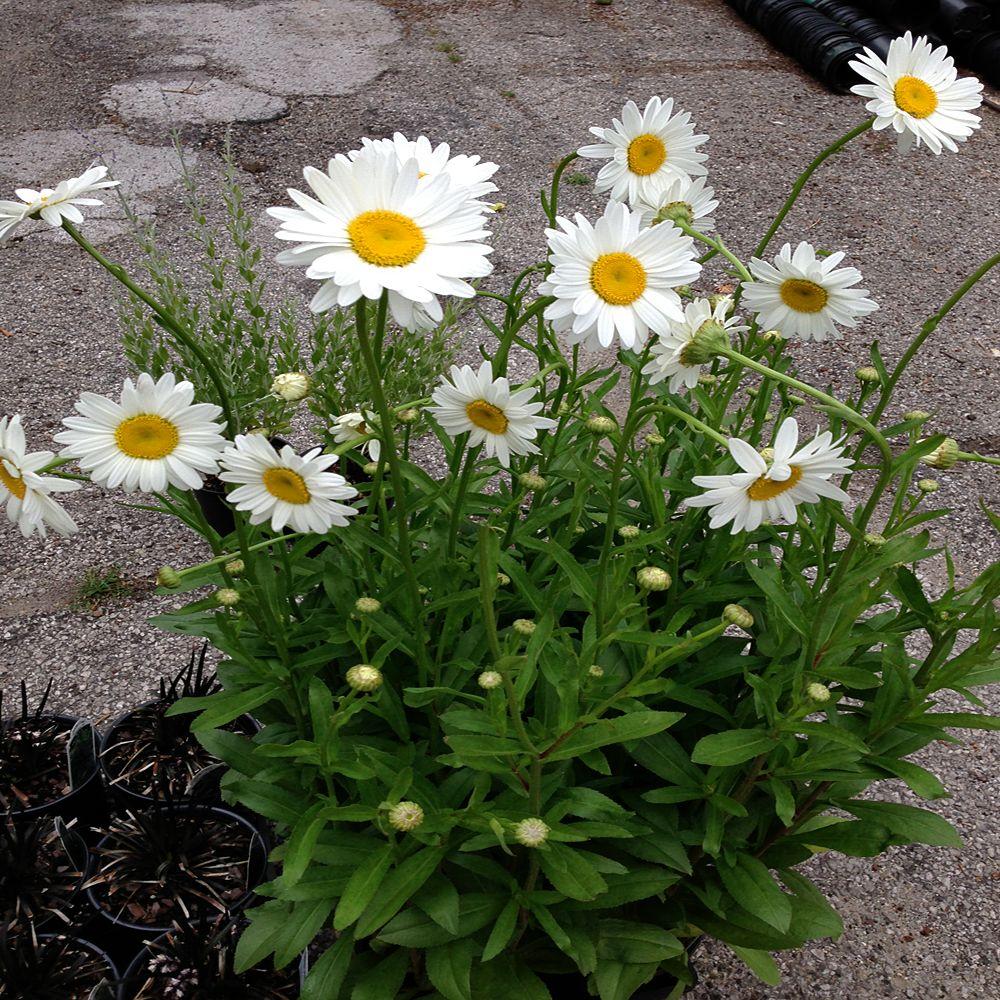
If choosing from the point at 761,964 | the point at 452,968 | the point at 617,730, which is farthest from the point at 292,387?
the point at 761,964

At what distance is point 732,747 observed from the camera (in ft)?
4.94

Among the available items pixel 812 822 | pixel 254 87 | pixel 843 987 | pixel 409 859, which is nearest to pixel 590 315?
pixel 409 859

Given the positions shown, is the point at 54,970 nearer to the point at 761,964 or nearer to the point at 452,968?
the point at 452,968

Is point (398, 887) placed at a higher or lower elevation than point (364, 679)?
lower

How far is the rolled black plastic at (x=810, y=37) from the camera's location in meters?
5.88

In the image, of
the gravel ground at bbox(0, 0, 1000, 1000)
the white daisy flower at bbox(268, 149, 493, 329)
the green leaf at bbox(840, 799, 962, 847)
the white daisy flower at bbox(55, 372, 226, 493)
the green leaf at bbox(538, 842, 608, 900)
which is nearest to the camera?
the white daisy flower at bbox(268, 149, 493, 329)

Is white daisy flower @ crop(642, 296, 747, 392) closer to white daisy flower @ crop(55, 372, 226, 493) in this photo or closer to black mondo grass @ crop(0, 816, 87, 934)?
white daisy flower @ crop(55, 372, 226, 493)

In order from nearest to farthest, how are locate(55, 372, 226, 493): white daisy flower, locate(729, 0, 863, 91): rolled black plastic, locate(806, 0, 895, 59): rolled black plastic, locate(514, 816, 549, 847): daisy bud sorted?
locate(55, 372, 226, 493): white daisy flower → locate(514, 816, 549, 847): daisy bud → locate(729, 0, 863, 91): rolled black plastic → locate(806, 0, 895, 59): rolled black plastic

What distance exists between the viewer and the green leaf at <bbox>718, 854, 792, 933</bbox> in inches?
62.0

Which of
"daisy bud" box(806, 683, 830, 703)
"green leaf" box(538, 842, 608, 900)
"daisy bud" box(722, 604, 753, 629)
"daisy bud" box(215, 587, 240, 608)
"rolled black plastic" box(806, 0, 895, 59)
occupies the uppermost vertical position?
"daisy bud" box(722, 604, 753, 629)

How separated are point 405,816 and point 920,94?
1.24 metres

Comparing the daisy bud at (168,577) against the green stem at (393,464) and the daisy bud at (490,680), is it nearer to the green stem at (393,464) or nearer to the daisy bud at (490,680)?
the green stem at (393,464)

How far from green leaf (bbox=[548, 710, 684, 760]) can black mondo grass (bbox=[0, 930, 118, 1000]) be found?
998mm

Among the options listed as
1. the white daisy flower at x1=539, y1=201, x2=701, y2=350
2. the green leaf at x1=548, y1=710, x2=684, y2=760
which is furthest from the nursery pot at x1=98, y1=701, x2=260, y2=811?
the white daisy flower at x1=539, y1=201, x2=701, y2=350
